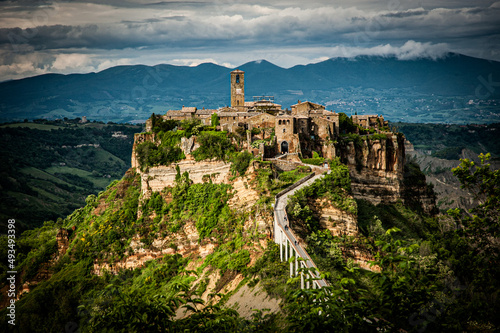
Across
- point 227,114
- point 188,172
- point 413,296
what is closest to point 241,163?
point 188,172

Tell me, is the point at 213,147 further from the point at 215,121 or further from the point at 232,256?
the point at 232,256

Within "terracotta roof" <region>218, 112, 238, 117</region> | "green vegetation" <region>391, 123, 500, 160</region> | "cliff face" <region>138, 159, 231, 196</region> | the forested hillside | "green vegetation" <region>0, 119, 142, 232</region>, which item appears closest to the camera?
the forested hillside

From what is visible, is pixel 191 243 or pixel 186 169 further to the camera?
pixel 186 169

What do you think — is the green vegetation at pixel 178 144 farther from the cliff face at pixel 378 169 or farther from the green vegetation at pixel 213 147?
the cliff face at pixel 378 169

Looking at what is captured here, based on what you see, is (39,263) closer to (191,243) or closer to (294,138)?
(191,243)

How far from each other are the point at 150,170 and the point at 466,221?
44176mm

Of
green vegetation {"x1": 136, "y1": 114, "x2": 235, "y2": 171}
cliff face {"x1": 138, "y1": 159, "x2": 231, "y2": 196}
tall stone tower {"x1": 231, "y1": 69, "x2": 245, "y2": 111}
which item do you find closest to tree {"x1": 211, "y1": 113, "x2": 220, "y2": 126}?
green vegetation {"x1": 136, "y1": 114, "x2": 235, "y2": 171}

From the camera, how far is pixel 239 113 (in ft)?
199

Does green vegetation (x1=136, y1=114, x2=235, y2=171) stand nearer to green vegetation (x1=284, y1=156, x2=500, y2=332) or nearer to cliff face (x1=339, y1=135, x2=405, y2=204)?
cliff face (x1=339, y1=135, x2=405, y2=204)

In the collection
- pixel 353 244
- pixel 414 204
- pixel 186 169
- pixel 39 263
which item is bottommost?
pixel 39 263

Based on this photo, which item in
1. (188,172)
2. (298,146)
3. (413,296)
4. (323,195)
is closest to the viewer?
(413,296)

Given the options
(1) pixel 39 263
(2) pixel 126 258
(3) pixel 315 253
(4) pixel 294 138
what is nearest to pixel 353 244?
(3) pixel 315 253

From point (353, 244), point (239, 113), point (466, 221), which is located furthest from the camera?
point (239, 113)

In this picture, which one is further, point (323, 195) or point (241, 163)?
point (241, 163)
